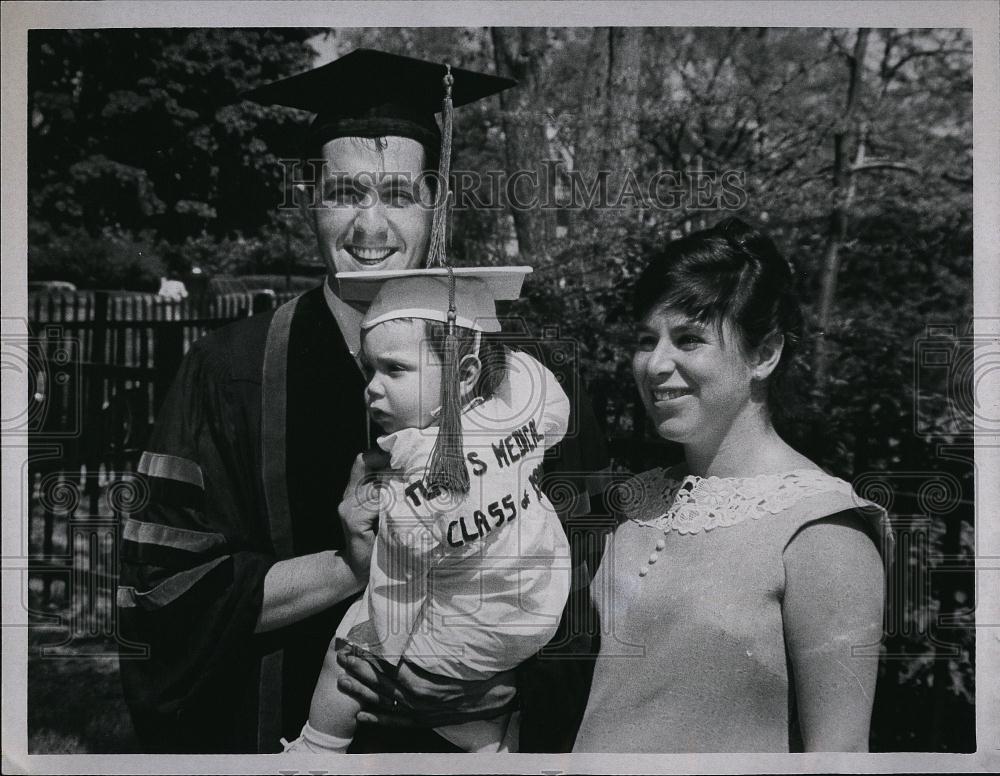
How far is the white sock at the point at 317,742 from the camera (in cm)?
359

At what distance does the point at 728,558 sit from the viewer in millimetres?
3406

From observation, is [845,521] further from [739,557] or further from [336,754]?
[336,754]

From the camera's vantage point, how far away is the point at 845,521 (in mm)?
3492

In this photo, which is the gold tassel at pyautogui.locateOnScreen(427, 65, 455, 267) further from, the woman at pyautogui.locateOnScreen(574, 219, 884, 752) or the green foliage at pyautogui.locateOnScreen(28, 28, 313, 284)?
the woman at pyautogui.locateOnScreen(574, 219, 884, 752)

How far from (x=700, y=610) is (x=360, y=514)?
120cm

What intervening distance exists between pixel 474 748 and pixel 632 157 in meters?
2.19

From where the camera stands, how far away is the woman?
11.2ft

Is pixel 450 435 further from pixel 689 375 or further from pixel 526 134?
pixel 526 134

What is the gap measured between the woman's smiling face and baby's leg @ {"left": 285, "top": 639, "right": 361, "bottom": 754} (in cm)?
142

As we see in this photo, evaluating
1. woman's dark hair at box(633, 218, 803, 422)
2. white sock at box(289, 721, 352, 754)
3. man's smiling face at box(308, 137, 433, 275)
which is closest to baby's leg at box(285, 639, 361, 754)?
white sock at box(289, 721, 352, 754)

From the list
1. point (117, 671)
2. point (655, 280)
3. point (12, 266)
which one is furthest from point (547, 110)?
point (117, 671)

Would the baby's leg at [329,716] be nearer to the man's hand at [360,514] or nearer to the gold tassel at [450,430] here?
the man's hand at [360,514]

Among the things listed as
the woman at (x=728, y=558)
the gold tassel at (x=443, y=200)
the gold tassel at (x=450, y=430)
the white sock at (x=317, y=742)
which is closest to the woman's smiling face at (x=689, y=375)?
the woman at (x=728, y=558)

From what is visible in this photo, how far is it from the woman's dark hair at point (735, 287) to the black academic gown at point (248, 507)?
50 centimetres
